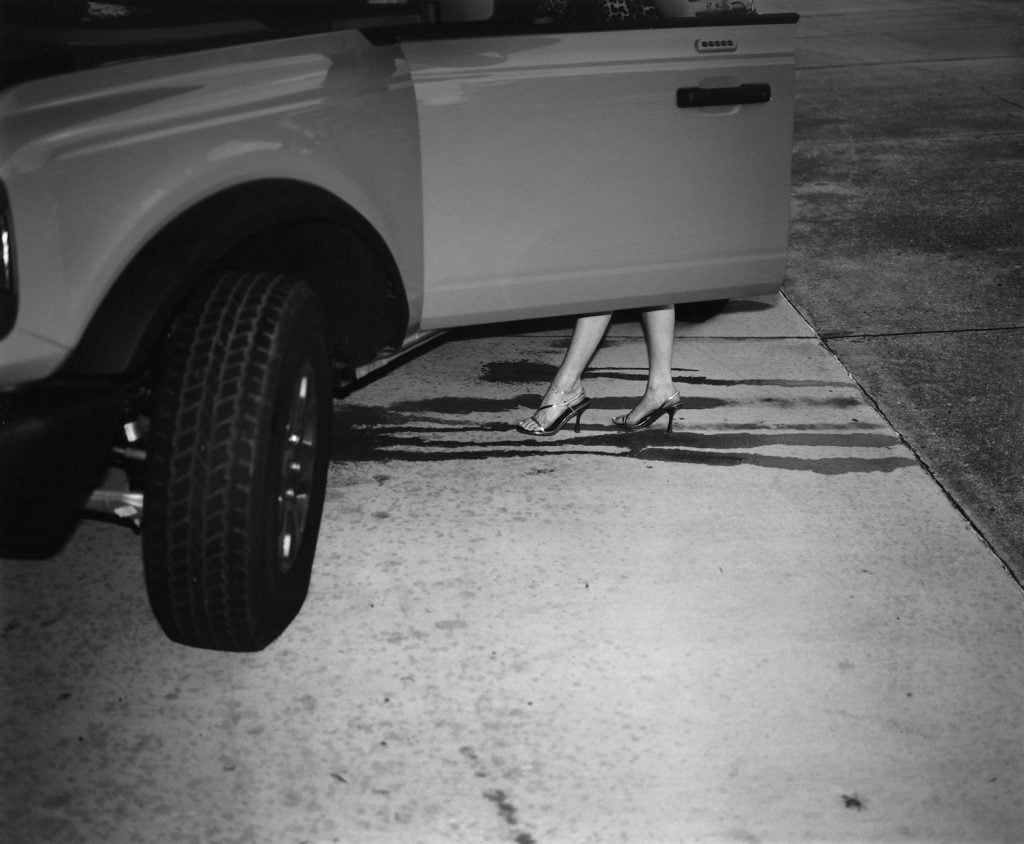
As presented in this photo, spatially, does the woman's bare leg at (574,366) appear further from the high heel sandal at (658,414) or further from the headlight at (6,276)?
the headlight at (6,276)

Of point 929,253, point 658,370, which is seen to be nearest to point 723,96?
point 658,370

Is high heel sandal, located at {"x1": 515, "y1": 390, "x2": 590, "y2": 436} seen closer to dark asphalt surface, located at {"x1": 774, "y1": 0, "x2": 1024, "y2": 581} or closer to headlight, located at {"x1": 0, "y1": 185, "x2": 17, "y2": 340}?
dark asphalt surface, located at {"x1": 774, "y1": 0, "x2": 1024, "y2": 581}

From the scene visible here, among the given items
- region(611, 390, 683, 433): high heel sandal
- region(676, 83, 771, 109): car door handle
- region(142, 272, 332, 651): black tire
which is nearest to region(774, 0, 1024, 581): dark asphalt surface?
region(611, 390, 683, 433): high heel sandal

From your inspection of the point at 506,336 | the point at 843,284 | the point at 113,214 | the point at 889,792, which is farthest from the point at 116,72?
the point at 843,284

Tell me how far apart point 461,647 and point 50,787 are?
3.35 ft

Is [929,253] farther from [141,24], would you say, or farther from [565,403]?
[141,24]

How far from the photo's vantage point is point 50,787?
2.73 meters

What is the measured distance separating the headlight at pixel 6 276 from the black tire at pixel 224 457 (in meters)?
0.39

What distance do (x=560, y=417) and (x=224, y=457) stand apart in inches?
78.3

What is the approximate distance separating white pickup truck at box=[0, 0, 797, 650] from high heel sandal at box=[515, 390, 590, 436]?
0.82 meters

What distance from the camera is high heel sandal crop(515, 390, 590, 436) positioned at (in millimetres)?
4625

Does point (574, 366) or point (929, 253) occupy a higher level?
point (574, 366)

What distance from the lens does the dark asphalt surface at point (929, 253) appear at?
4.61 metres

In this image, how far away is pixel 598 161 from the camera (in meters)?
3.66
